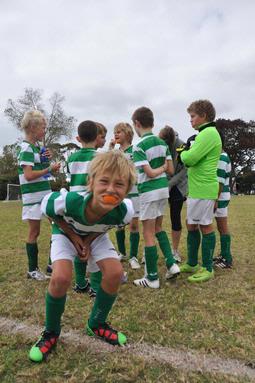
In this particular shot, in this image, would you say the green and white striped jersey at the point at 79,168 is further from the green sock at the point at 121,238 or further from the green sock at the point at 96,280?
the green sock at the point at 121,238

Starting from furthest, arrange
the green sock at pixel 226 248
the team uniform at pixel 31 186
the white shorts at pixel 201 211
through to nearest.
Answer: the green sock at pixel 226 248, the team uniform at pixel 31 186, the white shorts at pixel 201 211

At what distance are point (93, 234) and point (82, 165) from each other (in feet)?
3.80

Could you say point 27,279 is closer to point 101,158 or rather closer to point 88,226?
point 88,226

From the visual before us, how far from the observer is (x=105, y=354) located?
2688 millimetres

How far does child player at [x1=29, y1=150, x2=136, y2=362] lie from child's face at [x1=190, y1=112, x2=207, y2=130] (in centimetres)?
198

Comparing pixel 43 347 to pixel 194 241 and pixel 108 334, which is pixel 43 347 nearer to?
pixel 108 334

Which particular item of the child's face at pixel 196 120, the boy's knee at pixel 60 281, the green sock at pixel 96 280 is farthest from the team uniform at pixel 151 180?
the boy's knee at pixel 60 281

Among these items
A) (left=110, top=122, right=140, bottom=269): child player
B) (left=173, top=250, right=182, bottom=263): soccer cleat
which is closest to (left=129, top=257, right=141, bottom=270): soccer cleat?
(left=110, top=122, right=140, bottom=269): child player

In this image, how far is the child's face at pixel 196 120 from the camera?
4555 mm

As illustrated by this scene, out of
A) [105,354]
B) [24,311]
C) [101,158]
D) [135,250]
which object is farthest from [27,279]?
[101,158]

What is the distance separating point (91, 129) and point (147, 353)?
93.9 inches

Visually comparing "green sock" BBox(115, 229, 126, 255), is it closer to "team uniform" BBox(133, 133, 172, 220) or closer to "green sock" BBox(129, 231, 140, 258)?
"green sock" BBox(129, 231, 140, 258)

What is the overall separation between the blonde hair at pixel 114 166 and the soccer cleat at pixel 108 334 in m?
1.12

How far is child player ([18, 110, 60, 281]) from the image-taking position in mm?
4555
